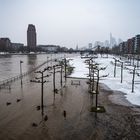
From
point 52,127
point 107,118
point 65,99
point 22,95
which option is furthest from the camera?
point 22,95

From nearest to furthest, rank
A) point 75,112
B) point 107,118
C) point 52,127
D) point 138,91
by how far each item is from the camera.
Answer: point 52,127
point 107,118
point 75,112
point 138,91

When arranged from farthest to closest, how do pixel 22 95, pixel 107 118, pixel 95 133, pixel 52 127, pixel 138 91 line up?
pixel 138 91, pixel 22 95, pixel 107 118, pixel 52 127, pixel 95 133

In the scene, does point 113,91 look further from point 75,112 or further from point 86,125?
point 86,125

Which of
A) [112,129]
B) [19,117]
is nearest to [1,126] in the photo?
[19,117]

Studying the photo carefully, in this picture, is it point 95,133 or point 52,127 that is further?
point 52,127

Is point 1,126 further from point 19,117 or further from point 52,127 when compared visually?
point 52,127

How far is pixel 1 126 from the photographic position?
22.0 metres

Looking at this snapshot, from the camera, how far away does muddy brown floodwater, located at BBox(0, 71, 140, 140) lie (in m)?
20.2

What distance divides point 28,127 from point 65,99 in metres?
11.6

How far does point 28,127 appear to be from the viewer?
21797 mm

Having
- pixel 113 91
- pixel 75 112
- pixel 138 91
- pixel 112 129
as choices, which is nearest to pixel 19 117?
pixel 75 112

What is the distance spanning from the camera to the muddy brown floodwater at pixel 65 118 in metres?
20.2

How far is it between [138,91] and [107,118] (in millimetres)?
15321

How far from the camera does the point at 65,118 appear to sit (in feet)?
80.3
